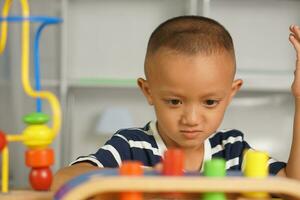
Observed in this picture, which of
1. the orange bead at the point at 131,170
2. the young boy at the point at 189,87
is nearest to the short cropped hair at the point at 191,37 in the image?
the young boy at the point at 189,87

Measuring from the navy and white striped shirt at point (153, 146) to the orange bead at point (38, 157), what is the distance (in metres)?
0.38

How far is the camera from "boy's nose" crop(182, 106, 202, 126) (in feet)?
3.33

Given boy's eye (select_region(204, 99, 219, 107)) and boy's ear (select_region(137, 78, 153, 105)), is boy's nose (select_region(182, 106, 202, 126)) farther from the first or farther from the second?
boy's ear (select_region(137, 78, 153, 105))

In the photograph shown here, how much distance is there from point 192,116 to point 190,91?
0.04m

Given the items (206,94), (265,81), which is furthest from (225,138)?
(265,81)

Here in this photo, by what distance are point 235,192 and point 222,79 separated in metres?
0.50

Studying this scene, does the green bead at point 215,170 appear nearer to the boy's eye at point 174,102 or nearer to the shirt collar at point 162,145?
the boy's eye at point 174,102

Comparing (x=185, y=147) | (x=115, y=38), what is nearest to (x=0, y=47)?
(x=185, y=147)

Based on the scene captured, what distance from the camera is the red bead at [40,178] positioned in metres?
0.75

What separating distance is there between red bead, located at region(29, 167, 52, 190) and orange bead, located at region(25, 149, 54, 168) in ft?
0.04

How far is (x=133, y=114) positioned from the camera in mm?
3279

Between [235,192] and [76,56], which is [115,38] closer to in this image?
[76,56]

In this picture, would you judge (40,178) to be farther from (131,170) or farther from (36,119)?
(131,170)

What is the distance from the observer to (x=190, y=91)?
1.02 m
